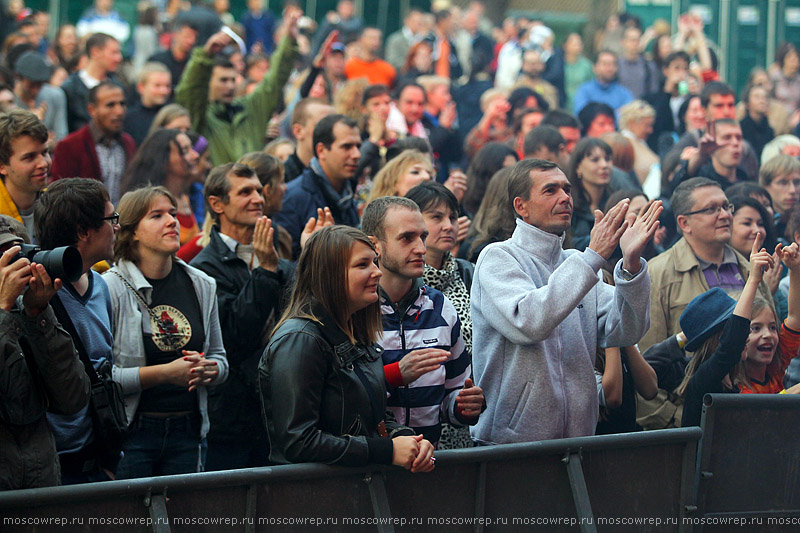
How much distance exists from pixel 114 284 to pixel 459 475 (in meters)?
1.80

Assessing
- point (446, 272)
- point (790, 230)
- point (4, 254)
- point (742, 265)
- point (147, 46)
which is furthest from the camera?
point (147, 46)

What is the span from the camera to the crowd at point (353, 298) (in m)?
3.67

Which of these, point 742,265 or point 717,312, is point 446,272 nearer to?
point 717,312

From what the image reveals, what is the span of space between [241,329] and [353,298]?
1257mm

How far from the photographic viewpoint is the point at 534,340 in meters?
4.09

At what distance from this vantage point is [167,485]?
3389 mm

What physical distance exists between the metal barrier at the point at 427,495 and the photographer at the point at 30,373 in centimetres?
30

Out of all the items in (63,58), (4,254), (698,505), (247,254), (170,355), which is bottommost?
(698,505)

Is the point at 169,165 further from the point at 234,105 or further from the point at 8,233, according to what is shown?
the point at 8,233

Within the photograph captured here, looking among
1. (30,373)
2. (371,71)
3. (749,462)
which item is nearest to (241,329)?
(30,373)


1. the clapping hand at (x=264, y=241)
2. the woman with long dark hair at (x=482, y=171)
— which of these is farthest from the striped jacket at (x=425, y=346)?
the woman with long dark hair at (x=482, y=171)

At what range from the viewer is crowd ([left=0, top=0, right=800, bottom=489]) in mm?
3674

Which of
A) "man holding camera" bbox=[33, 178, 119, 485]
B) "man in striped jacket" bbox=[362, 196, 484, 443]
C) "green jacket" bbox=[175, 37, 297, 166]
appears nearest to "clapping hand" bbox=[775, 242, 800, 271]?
"man in striped jacket" bbox=[362, 196, 484, 443]

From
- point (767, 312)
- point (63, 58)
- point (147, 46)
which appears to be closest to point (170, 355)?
point (767, 312)
